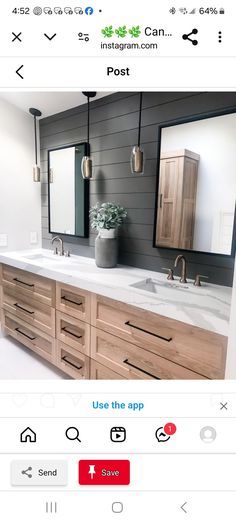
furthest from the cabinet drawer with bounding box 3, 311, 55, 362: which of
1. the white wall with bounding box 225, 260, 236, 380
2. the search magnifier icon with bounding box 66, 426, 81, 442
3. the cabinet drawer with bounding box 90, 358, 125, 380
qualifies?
the white wall with bounding box 225, 260, 236, 380

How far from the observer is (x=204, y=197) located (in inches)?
50.0

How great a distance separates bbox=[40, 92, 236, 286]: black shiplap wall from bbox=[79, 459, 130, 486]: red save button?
1045 mm

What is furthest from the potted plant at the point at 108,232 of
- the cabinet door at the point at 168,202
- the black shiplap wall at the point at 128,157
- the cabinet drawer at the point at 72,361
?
the cabinet drawer at the point at 72,361

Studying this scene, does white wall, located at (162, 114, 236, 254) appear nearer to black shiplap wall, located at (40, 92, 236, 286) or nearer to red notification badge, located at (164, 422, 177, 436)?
black shiplap wall, located at (40, 92, 236, 286)

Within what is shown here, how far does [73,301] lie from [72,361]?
1.34ft

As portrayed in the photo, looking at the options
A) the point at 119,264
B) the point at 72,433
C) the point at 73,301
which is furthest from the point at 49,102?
the point at 72,433

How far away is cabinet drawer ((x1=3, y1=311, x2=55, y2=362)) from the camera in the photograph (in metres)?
1.72

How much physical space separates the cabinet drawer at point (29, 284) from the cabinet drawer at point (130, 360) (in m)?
0.46

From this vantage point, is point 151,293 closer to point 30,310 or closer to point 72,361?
point 72,361

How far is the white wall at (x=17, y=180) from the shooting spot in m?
2.05

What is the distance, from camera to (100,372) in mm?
1359
